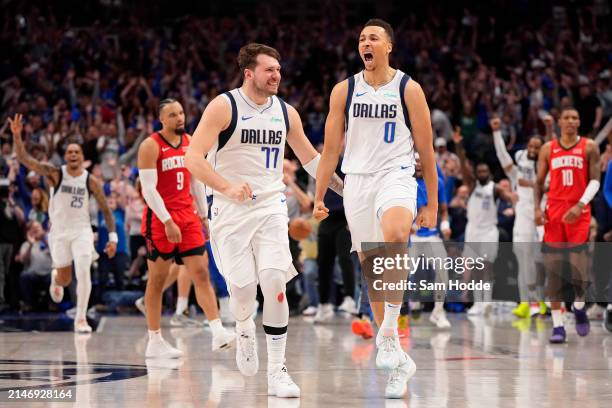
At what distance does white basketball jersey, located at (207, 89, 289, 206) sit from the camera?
282 inches

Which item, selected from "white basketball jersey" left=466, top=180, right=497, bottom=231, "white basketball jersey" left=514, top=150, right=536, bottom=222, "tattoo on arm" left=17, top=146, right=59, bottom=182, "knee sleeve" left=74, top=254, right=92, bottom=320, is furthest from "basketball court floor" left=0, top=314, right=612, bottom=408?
"white basketball jersey" left=466, top=180, right=497, bottom=231

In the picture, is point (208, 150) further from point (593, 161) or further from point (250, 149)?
point (593, 161)

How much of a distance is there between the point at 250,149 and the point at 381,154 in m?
0.94

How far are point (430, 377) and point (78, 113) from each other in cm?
1346

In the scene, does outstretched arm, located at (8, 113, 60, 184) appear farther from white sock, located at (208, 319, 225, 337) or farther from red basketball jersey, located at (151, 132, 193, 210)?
white sock, located at (208, 319, 225, 337)

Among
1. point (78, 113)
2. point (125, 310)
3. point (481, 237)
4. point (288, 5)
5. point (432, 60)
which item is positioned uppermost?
point (288, 5)

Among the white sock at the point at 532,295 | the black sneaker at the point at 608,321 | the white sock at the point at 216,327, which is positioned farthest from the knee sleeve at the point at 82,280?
the black sneaker at the point at 608,321

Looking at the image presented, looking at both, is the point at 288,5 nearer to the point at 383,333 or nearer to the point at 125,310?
the point at 125,310

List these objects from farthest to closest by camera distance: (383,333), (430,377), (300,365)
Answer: (300,365) < (430,377) < (383,333)

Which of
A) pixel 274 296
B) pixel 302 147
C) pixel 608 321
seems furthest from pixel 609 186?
pixel 274 296

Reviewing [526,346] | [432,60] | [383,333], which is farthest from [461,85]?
[383,333]

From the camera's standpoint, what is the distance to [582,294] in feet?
38.3

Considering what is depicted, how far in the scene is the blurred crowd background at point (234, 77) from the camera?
51.7 feet

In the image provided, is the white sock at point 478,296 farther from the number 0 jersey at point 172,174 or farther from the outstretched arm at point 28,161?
the outstretched arm at point 28,161
